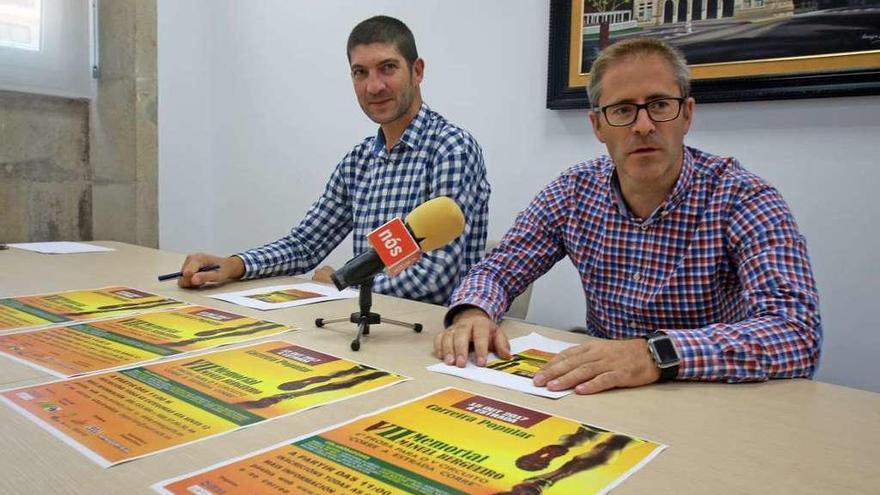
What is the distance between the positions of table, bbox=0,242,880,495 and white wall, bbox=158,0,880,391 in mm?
1182

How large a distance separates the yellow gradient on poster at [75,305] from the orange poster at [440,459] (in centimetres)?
83

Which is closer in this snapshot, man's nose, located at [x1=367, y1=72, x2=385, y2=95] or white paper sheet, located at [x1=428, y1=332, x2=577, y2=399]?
white paper sheet, located at [x1=428, y1=332, x2=577, y2=399]

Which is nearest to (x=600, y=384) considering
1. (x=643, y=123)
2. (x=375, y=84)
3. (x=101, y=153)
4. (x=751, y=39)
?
(x=643, y=123)

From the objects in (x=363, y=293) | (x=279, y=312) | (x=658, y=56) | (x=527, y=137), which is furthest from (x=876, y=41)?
(x=279, y=312)

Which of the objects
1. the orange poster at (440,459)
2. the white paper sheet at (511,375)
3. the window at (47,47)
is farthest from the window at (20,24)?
the orange poster at (440,459)

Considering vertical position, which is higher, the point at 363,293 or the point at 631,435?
the point at 363,293

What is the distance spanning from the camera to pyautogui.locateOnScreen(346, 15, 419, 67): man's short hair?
210 cm

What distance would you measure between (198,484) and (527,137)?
2200 millimetres

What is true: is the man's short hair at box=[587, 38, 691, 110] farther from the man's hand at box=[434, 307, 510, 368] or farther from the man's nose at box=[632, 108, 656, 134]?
the man's hand at box=[434, 307, 510, 368]

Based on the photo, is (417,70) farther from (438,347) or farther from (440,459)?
(440,459)

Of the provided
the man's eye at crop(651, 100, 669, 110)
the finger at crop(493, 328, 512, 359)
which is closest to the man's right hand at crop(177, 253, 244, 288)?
the finger at crop(493, 328, 512, 359)

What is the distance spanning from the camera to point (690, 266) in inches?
55.2

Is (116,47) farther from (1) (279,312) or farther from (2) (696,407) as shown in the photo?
(2) (696,407)

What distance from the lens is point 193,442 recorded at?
75cm
